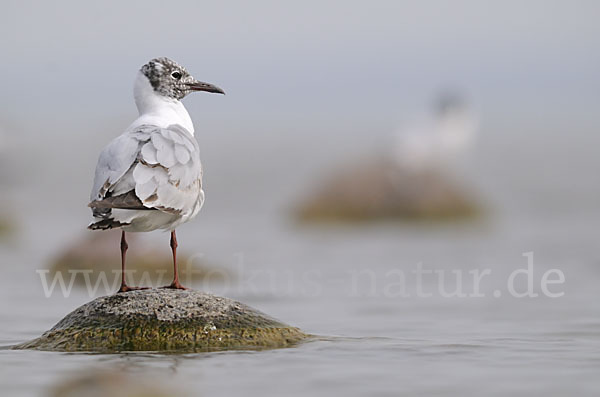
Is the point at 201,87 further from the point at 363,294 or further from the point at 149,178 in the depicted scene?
the point at 363,294

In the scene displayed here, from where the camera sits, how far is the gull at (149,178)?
24.8ft

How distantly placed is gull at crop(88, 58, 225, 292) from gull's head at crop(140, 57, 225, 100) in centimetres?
17

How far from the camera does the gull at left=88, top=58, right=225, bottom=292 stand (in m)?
7.55

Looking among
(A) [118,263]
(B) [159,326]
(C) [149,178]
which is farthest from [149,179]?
(A) [118,263]

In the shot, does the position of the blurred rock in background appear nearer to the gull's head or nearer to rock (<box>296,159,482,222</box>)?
rock (<box>296,159,482,222</box>)

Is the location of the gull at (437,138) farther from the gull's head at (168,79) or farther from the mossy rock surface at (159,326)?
the mossy rock surface at (159,326)

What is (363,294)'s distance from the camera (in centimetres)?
1220

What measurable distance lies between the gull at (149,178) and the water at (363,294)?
34.2 inches

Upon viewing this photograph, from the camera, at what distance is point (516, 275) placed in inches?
538

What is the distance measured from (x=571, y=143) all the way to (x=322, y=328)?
3087cm

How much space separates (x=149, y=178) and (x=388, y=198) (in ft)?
40.6

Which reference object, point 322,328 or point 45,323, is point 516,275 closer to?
point 322,328

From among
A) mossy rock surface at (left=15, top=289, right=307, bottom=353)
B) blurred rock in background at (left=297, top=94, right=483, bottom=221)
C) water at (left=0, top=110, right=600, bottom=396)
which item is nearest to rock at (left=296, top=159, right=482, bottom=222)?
blurred rock in background at (left=297, top=94, right=483, bottom=221)

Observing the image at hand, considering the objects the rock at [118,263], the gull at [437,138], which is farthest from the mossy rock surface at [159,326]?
the gull at [437,138]
